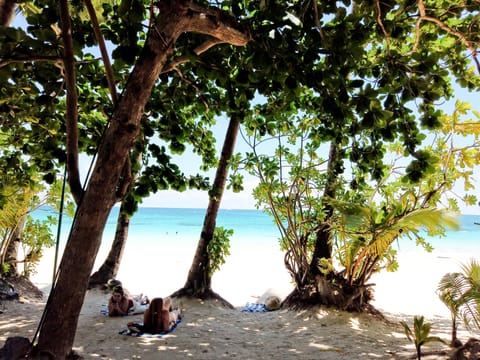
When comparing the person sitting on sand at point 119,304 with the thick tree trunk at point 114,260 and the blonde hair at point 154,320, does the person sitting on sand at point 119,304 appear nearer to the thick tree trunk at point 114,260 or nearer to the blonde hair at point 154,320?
the blonde hair at point 154,320

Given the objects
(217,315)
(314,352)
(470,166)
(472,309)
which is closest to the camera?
(472,309)

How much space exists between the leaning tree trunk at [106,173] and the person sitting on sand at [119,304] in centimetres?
300

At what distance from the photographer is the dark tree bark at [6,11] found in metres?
2.47

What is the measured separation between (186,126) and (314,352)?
2950 millimetres

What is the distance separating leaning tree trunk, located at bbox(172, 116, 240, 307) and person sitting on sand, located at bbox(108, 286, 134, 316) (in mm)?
1462

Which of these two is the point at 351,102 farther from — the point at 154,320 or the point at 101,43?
the point at 154,320

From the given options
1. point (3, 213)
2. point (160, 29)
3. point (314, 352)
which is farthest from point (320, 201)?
point (3, 213)

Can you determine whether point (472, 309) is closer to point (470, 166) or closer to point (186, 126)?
point (470, 166)

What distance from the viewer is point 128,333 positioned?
12.6 ft

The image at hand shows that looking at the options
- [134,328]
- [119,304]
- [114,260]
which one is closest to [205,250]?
[119,304]

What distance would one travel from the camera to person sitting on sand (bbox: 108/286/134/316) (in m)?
4.77

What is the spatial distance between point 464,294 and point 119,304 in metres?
4.53

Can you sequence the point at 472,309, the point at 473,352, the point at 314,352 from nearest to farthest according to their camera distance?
1. the point at 473,352
2. the point at 472,309
3. the point at 314,352

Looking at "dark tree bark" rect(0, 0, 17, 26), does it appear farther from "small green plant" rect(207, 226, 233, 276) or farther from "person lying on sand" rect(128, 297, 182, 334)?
"small green plant" rect(207, 226, 233, 276)
